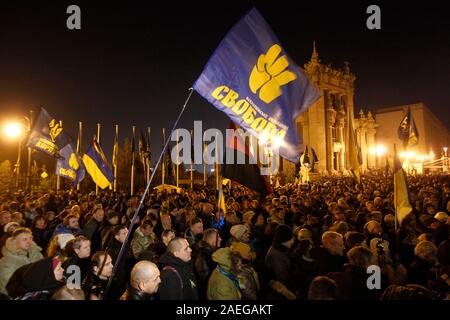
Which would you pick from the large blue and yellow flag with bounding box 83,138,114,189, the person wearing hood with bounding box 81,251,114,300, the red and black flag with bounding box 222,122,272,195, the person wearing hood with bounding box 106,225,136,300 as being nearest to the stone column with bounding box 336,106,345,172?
the large blue and yellow flag with bounding box 83,138,114,189

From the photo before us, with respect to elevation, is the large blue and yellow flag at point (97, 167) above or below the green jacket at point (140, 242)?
above

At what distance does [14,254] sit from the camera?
3.91 meters

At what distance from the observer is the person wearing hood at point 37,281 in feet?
10.0

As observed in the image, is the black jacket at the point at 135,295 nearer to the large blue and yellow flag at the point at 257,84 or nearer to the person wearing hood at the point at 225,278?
the person wearing hood at the point at 225,278

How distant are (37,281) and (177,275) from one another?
4.55ft

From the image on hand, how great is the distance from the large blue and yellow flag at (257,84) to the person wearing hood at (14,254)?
9.62 ft

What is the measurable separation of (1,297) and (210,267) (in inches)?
97.9

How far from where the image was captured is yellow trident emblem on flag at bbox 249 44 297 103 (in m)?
4.73

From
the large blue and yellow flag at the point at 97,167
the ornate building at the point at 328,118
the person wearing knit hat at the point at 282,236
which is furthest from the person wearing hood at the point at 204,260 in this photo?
the ornate building at the point at 328,118

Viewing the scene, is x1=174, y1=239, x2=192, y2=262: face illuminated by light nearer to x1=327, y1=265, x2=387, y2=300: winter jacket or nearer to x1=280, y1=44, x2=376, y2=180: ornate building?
x1=327, y1=265, x2=387, y2=300: winter jacket
